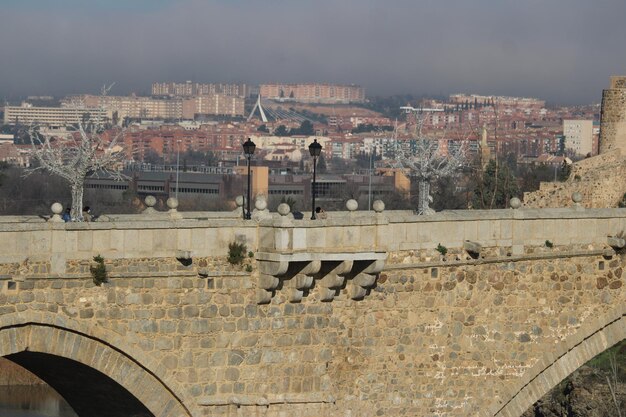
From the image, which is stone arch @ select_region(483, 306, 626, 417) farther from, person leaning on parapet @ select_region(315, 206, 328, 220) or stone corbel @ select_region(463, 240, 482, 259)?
person leaning on parapet @ select_region(315, 206, 328, 220)

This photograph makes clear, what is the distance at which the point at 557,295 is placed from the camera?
1892 centimetres

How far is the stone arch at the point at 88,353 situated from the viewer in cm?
1513

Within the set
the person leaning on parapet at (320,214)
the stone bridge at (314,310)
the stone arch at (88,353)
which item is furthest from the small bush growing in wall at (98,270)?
the person leaning on parapet at (320,214)

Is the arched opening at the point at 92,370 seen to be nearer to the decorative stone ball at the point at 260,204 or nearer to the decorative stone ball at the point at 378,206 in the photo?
the decorative stone ball at the point at 260,204

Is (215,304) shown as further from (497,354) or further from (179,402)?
(497,354)

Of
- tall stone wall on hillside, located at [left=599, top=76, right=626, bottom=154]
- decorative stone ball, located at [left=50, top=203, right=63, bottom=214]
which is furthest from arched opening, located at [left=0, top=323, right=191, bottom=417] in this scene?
tall stone wall on hillside, located at [left=599, top=76, right=626, bottom=154]

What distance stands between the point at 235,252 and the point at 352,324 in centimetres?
168

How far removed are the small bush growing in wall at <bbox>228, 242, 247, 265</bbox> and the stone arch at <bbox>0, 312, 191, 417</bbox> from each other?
1303 mm

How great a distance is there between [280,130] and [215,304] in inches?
6796

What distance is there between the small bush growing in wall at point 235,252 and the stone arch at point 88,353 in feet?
4.27

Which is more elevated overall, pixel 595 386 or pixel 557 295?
pixel 557 295

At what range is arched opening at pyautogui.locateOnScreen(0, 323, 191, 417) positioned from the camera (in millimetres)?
15258

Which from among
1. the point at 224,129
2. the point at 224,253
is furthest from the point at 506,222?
the point at 224,129

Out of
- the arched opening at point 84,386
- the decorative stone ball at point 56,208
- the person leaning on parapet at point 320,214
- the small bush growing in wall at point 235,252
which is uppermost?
the decorative stone ball at point 56,208
